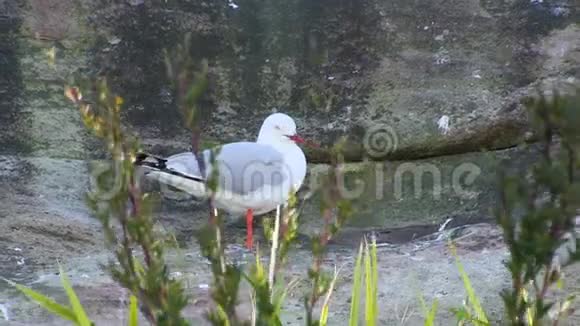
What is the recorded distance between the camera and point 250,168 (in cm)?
306

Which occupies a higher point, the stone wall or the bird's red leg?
the stone wall

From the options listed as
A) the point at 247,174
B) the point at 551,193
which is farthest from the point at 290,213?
the point at 247,174

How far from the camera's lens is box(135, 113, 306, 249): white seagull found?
303 centimetres

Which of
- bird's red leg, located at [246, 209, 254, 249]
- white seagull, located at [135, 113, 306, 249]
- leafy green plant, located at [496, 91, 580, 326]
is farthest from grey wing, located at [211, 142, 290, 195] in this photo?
leafy green plant, located at [496, 91, 580, 326]

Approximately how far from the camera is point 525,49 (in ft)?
13.7

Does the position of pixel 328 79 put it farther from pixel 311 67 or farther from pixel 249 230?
pixel 249 230

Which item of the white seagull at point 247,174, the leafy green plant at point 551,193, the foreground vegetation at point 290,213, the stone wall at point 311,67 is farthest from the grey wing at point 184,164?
the leafy green plant at point 551,193

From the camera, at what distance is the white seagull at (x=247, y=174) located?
3025 mm

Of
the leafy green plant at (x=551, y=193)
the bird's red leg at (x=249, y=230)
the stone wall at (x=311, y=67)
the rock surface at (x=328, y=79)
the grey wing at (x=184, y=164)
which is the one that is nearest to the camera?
the leafy green plant at (x=551, y=193)

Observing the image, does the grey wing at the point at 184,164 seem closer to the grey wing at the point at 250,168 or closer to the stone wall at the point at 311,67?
the grey wing at the point at 250,168

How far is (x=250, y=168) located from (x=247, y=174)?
0.02 meters

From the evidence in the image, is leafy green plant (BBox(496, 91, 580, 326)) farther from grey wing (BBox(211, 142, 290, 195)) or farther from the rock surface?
the rock surface

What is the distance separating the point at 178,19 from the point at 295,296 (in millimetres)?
2192

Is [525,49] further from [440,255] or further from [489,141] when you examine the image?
[440,255]
